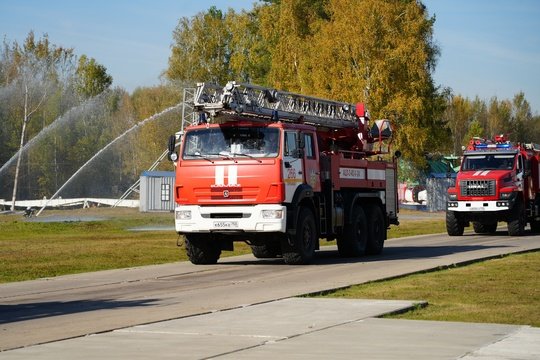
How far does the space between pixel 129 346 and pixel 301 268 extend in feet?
38.9

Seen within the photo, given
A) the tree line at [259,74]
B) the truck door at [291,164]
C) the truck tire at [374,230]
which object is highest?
the tree line at [259,74]

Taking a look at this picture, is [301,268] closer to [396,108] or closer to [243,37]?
[396,108]

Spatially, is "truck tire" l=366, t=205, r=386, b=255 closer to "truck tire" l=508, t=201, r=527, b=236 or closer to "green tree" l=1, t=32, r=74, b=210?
"truck tire" l=508, t=201, r=527, b=236

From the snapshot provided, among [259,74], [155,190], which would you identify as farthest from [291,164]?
[259,74]

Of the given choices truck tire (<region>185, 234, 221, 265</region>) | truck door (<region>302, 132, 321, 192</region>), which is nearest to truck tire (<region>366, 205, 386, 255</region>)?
truck door (<region>302, 132, 321, 192</region>)

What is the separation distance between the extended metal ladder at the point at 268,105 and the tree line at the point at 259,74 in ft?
135

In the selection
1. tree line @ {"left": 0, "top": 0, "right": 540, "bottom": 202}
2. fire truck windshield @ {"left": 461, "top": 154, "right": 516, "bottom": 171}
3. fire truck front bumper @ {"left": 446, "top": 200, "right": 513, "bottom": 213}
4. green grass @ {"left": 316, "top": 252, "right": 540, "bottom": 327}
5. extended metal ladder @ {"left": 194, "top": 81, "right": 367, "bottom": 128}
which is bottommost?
green grass @ {"left": 316, "top": 252, "right": 540, "bottom": 327}

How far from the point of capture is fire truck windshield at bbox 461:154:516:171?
38750 mm

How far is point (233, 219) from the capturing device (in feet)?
73.9

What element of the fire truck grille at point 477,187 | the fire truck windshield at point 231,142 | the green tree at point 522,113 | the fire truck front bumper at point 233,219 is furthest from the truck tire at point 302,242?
the green tree at point 522,113

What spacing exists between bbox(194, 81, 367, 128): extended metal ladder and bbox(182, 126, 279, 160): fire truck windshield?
0.42 m

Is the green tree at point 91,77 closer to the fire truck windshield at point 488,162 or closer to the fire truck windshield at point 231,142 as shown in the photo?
the fire truck windshield at point 488,162

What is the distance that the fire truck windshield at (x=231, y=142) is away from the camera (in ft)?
74.2

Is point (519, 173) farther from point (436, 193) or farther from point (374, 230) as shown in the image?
point (436, 193)
